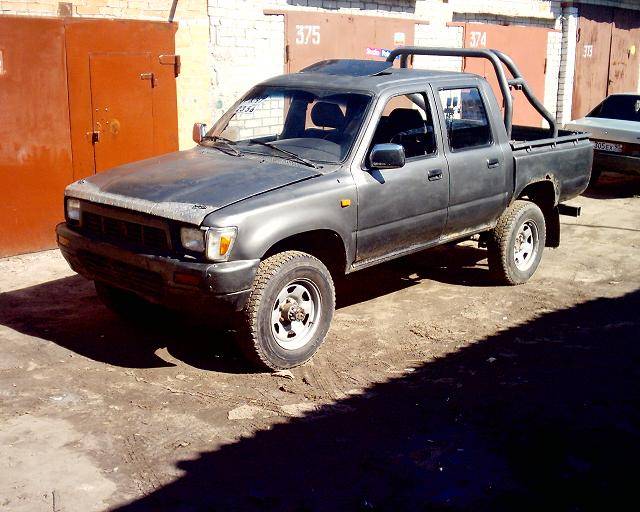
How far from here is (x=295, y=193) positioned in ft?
18.4

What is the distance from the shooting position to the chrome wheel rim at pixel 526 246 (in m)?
8.02

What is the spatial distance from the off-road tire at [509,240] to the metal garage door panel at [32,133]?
4553 mm

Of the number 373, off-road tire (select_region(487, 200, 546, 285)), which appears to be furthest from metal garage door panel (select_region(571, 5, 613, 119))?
off-road tire (select_region(487, 200, 546, 285))

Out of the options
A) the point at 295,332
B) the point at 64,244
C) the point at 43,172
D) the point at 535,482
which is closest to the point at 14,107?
the point at 43,172

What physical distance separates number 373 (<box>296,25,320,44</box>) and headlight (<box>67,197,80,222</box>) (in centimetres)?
608

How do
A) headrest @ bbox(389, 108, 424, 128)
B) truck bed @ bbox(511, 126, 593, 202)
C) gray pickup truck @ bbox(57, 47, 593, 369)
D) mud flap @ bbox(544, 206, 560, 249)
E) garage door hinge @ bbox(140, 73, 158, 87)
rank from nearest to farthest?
gray pickup truck @ bbox(57, 47, 593, 369) → headrest @ bbox(389, 108, 424, 128) → truck bed @ bbox(511, 126, 593, 202) → mud flap @ bbox(544, 206, 560, 249) → garage door hinge @ bbox(140, 73, 158, 87)

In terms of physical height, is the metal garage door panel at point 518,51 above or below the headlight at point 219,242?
above

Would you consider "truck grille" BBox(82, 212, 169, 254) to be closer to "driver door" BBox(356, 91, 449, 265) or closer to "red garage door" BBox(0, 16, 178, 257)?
"driver door" BBox(356, 91, 449, 265)

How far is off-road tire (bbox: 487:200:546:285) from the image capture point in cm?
772

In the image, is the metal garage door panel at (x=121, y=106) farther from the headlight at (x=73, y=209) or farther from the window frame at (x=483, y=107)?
the window frame at (x=483, y=107)

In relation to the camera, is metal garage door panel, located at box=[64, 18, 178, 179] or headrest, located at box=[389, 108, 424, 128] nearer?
headrest, located at box=[389, 108, 424, 128]

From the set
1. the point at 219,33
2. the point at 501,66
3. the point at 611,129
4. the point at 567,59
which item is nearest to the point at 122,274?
the point at 501,66

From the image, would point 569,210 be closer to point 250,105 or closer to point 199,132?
point 250,105

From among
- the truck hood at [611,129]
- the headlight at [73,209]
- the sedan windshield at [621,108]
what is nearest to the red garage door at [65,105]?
the headlight at [73,209]
